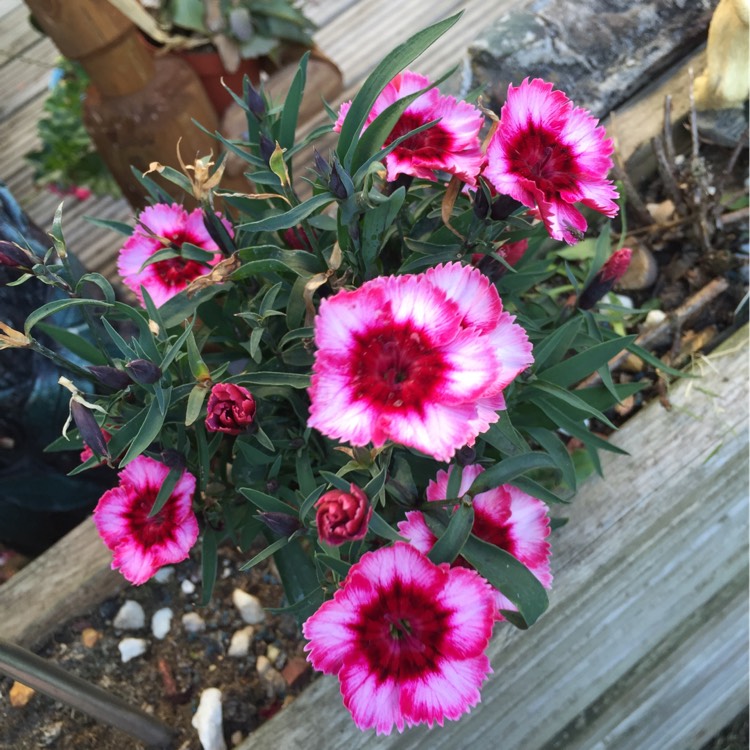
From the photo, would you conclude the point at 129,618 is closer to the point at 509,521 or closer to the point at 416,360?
the point at 509,521

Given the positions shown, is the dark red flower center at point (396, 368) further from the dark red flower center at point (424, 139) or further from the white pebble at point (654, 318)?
the white pebble at point (654, 318)

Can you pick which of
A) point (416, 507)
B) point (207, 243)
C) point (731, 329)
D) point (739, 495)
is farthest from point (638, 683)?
point (207, 243)

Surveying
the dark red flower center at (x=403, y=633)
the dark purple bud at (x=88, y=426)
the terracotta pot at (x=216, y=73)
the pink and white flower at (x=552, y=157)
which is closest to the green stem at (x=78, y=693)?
the dark purple bud at (x=88, y=426)

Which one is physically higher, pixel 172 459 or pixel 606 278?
pixel 172 459

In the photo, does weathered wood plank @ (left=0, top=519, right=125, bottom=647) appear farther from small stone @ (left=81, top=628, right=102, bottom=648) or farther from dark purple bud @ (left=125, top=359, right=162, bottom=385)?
dark purple bud @ (left=125, top=359, right=162, bottom=385)

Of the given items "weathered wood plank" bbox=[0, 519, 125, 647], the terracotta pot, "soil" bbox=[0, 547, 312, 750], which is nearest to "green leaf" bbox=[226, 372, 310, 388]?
"soil" bbox=[0, 547, 312, 750]

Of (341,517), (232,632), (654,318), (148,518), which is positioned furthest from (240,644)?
(654,318)
